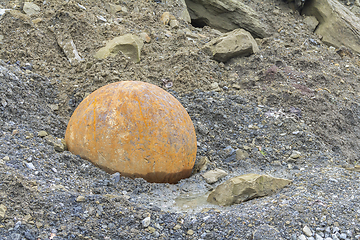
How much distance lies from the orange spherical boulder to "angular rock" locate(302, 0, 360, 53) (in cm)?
671

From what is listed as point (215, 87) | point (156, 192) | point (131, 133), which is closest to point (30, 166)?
point (131, 133)

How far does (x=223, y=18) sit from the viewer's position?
8.50m

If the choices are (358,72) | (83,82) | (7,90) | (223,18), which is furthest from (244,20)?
(7,90)

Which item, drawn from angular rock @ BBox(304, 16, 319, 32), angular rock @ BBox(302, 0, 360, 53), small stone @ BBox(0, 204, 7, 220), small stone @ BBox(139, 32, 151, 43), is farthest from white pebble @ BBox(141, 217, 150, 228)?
angular rock @ BBox(304, 16, 319, 32)

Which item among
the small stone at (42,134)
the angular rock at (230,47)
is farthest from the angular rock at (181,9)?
the small stone at (42,134)

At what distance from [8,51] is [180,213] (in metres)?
4.12

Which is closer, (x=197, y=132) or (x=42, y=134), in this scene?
(x=42, y=134)

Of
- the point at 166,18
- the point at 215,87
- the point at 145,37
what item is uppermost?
the point at 215,87

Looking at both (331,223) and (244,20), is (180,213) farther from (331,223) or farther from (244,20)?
(244,20)

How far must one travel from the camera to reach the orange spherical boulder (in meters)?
3.41

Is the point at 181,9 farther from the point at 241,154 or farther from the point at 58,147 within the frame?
the point at 58,147

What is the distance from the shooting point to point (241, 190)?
3393 millimetres

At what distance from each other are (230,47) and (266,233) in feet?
15.5

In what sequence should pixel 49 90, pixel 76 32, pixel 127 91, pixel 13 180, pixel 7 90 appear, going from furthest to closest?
pixel 76 32, pixel 49 90, pixel 7 90, pixel 127 91, pixel 13 180
